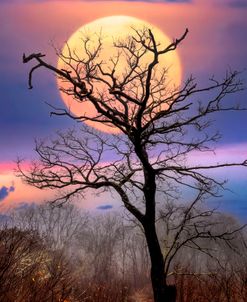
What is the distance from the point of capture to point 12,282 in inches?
372

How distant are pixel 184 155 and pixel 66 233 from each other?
47.4m

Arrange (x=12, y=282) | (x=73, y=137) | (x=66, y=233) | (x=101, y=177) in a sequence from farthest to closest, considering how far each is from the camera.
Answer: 1. (x=66, y=233)
2. (x=73, y=137)
3. (x=101, y=177)
4. (x=12, y=282)

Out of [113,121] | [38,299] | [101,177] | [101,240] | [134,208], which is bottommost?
[38,299]

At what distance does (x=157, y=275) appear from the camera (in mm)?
11648

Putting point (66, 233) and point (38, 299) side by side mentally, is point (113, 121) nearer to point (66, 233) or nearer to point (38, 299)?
point (38, 299)

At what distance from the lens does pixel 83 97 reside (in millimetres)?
11547

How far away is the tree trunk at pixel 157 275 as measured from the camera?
1151cm

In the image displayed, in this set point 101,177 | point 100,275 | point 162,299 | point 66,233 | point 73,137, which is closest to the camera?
point 162,299

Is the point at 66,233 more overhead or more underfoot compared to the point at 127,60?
more overhead

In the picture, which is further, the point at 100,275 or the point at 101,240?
the point at 101,240

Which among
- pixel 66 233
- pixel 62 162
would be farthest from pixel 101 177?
pixel 66 233

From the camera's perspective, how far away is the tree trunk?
37.8 feet

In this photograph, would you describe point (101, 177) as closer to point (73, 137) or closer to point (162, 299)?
point (73, 137)

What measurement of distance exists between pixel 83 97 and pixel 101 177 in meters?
2.73
